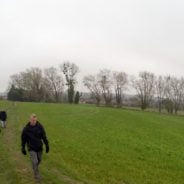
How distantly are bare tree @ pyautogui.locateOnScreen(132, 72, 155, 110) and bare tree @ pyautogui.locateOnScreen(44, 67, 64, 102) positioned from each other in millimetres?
26869

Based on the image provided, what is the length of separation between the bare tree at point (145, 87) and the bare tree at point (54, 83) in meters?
26.9

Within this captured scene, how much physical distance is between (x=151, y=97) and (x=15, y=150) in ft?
341

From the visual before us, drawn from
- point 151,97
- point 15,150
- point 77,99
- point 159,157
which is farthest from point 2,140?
point 151,97

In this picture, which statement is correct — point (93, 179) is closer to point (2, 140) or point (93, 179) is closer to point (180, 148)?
point (2, 140)

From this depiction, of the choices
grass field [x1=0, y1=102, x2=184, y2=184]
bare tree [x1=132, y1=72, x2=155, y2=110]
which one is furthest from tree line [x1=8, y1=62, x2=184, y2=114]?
grass field [x1=0, y1=102, x2=184, y2=184]

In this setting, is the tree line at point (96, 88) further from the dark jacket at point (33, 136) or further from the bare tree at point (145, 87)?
the dark jacket at point (33, 136)

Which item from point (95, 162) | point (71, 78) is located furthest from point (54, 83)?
point (95, 162)

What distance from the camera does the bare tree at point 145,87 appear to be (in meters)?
117

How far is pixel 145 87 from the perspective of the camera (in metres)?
123

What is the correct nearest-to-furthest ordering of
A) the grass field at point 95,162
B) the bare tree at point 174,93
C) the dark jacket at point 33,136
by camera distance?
the dark jacket at point 33,136, the grass field at point 95,162, the bare tree at point 174,93

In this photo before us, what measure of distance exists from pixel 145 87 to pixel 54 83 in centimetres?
3280

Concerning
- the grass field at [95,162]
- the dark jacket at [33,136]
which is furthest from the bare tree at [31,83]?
the dark jacket at [33,136]

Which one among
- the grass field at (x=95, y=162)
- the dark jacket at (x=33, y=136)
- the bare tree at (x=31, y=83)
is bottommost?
the grass field at (x=95, y=162)

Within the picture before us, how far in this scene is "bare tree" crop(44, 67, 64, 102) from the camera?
12362cm
